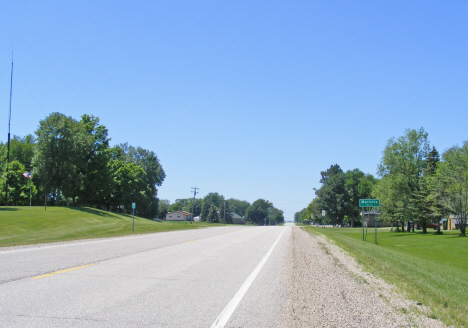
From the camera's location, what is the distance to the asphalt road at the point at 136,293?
572 cm

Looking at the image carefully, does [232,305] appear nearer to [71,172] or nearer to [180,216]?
[71,172]

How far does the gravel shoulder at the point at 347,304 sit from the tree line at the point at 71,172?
161ft

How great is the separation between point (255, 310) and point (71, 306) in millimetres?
3067

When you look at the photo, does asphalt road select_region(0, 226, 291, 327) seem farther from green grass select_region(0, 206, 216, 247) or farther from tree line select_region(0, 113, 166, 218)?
tree line select_region(0, 113, 166, 218)

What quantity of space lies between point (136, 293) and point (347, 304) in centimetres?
403

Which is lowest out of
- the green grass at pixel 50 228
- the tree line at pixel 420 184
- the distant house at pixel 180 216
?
the distant house at pixel 180 216

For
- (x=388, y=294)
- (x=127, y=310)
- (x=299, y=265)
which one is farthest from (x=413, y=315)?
(x=299, y=265)

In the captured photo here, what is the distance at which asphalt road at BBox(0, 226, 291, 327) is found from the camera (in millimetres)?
5719

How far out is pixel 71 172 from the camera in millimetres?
59031

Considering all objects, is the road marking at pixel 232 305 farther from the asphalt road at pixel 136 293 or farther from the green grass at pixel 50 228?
the green grass at pixel 50 228

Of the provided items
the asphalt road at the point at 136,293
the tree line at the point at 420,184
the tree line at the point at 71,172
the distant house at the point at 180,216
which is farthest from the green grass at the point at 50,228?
the distant house at the point at 180,216

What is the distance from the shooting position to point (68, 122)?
59938 millimetres

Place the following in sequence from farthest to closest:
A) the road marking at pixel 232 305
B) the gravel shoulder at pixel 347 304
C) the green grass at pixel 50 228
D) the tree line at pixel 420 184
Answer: the tree line at pixel 420 184
the green grass at pixel 50 228
the gravel shoulder at pixel 347 304
the road marking at pixel 232 305

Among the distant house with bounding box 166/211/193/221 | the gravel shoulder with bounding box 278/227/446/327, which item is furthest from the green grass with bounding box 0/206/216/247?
the distant house with bounding box 166/211/193/221
